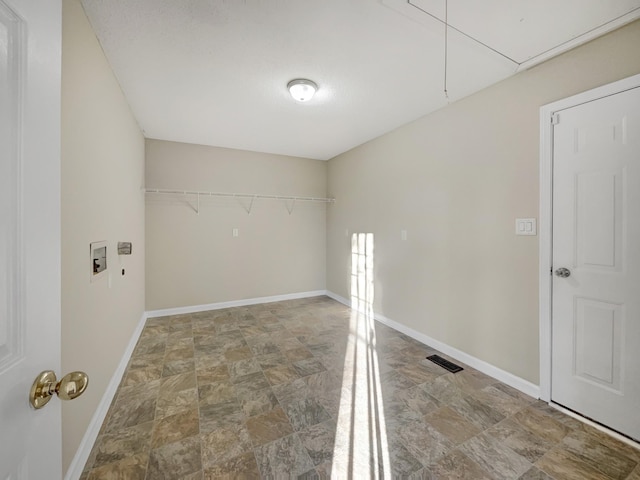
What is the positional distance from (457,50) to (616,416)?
8.34 feet

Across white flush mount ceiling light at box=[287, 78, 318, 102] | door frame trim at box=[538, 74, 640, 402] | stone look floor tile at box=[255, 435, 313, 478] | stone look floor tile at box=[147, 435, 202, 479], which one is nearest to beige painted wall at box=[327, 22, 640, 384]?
door frame trim at box=[538, 74, 640, 402]

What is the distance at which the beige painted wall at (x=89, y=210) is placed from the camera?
4.40 ft

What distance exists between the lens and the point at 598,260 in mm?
1762

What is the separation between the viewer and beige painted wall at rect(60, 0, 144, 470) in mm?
1341

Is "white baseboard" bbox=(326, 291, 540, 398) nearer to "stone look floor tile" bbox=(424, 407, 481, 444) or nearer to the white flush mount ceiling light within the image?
"stone look floor tile" bbox=(424, 407, 481, 444)

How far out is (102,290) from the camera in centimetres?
189

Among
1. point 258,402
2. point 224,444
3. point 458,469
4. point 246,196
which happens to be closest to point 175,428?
point 224,444

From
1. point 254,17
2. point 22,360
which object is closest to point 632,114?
point 254,17

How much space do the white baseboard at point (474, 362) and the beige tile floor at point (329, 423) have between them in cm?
8

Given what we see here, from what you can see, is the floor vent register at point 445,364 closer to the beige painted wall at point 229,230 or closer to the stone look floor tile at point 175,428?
the stone look floor tile at point 175,428

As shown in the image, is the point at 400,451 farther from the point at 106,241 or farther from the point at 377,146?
the point at 377,146

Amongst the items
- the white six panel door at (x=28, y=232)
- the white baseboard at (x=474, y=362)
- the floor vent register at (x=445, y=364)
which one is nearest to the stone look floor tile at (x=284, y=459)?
the white six panel door at (x=28, y=232)

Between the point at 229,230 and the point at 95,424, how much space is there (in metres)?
2.85

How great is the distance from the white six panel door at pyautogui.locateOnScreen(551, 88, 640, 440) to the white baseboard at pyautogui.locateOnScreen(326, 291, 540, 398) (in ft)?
0.52
